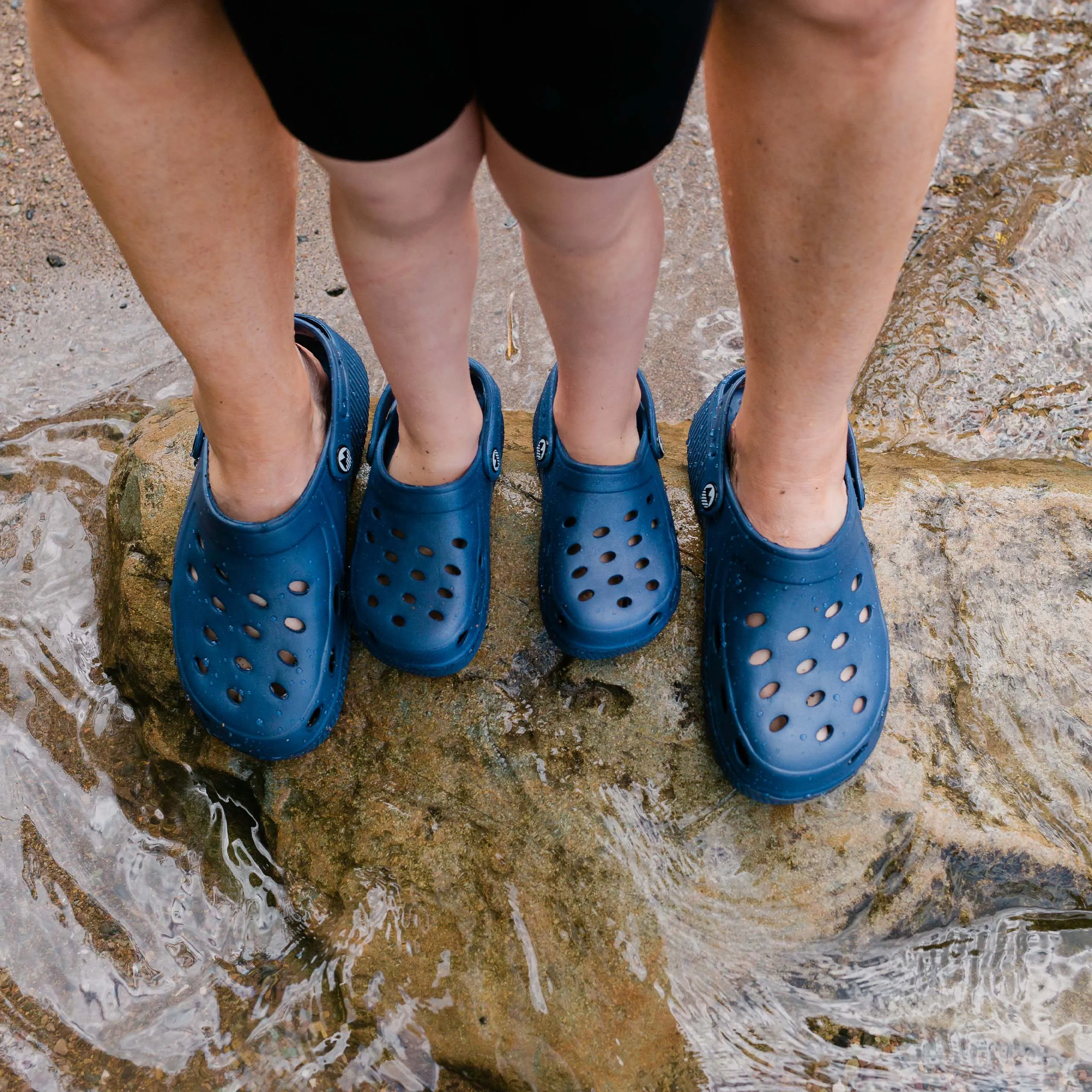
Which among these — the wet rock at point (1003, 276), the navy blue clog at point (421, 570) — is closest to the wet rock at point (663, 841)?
the navy blue clog at point (421, 570)

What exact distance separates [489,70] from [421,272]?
0.93ft

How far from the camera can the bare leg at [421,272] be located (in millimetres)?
912

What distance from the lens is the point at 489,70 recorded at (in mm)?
793

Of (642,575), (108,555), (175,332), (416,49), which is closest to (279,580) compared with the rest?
(175,332)

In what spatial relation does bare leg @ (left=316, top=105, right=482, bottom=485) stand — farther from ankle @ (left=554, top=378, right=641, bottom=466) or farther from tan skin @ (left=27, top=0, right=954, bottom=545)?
ankle @ (left=554, top=378, right=641, bottom=466)

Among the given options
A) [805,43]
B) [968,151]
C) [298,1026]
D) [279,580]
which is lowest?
[298,1026]

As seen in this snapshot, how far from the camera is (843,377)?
115 centimetres

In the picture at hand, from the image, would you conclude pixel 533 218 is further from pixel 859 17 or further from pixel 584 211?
pixel 859 17

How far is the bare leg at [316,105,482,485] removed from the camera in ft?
2.99

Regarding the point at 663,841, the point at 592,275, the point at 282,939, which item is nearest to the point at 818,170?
the point at 592,275

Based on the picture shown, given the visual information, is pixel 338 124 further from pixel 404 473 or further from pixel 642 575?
pixel 642 575

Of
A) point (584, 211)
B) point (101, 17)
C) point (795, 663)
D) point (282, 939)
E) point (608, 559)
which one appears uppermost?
point (101, 17)

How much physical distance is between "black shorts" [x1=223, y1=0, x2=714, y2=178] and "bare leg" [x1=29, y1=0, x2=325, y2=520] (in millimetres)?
168

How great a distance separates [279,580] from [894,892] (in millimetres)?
1038
